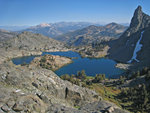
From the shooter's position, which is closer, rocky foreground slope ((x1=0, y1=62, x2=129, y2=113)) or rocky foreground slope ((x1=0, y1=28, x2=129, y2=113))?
rocky foreground slope ((x1=0, y1=28, x2=129, y2=113))

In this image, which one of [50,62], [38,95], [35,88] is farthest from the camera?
[50,62]

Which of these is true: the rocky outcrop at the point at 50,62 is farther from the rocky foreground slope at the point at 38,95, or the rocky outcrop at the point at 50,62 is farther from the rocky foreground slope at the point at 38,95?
the rocky foreground slope at the point at 38,95

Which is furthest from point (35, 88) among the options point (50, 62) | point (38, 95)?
point (50, 62)

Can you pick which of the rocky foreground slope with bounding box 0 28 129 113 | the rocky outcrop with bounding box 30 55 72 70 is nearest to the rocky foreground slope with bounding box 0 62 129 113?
the rocky foreground slope with bounding box 0 28 129 113

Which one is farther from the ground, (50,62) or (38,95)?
(38,95)

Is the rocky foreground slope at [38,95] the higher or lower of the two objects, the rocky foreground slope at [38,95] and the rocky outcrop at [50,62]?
the higher

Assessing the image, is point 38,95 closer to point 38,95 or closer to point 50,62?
point 38,95

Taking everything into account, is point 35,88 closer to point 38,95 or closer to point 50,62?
point 38,95

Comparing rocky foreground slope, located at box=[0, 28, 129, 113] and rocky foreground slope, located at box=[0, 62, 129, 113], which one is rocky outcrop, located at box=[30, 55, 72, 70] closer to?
rocky foreground slope, located at box=[0, 62, 129, 113]

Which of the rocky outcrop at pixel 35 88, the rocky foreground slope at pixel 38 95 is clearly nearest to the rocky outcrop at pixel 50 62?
the rocky outcrop at pixel 35 88

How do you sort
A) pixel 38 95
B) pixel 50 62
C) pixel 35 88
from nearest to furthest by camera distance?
pixel 38 95 < pixel 35 88 < pixel 50 62

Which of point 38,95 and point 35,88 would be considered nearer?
point 38,95

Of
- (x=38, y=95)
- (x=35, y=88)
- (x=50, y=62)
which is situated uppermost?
(x=35, y=88)

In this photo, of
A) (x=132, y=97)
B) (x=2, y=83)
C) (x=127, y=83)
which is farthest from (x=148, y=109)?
(x=2, y=83)
